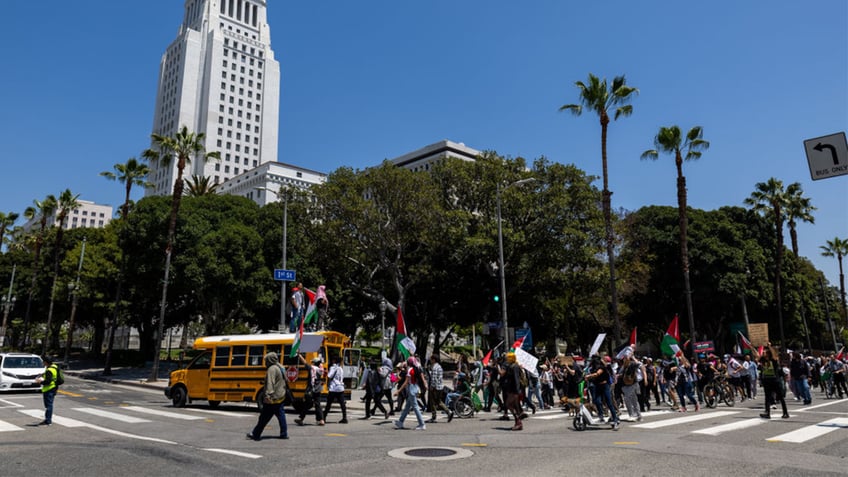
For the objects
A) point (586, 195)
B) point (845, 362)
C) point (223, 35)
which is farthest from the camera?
point (223, 35)

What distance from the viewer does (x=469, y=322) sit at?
44.7 metres

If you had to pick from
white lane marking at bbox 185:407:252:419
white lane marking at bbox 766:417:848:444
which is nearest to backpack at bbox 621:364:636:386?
white lane marking at bbox 766:417:848:444

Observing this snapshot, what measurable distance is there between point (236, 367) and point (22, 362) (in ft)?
38.2

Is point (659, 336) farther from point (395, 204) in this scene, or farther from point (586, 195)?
point (395, 204)

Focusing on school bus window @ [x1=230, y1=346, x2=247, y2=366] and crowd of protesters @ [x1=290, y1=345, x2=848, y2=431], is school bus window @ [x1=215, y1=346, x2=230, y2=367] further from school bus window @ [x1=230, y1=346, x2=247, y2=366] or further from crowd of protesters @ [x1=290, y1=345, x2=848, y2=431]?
crowd of protesters @ [x1=290, y1=345, x2=848, y2=431]

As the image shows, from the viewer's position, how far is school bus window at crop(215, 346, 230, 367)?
18.1 meters

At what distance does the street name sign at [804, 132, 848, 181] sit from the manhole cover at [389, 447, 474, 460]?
711 centimetres

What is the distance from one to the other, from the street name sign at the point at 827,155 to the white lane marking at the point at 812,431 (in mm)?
4862

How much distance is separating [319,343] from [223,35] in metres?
136

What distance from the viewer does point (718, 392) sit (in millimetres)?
18891

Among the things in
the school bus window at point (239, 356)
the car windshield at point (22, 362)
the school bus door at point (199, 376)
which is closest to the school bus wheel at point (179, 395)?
the school bus door at point (199, 376)

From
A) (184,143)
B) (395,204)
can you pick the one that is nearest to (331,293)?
(395,204)

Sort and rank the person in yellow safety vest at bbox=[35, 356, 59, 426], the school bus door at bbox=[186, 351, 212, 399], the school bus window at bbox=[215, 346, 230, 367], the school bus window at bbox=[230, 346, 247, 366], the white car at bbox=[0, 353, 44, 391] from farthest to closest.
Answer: the white car at bbox=[0, 353, 44, 391] < the school bus door at bbox=[186, 351, 212, 399] < the school bus window at bbox=[215, 346, 230, 367] < the school bus window at bbox=[230, 346, 247, 366] < the person in yellow safety vest at bbox=[35, 356, 59, 426]

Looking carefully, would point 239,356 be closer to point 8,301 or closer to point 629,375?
point 629,375
